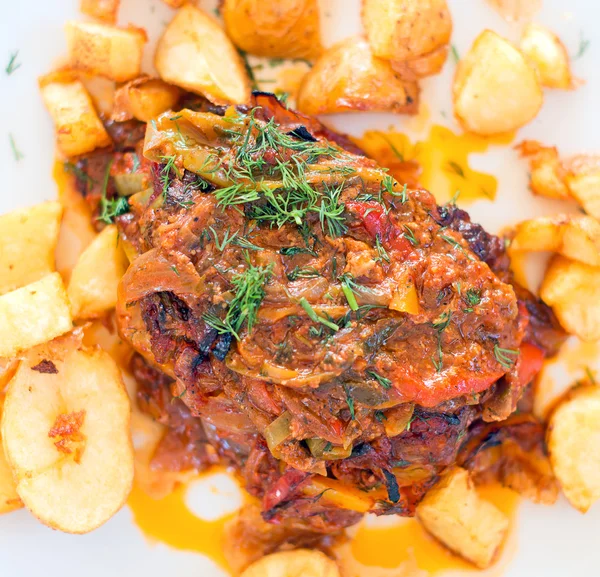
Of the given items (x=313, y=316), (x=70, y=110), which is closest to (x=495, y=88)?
(x=313, y=316)

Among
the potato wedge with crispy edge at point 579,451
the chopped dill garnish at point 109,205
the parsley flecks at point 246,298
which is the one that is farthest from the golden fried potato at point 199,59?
the potato wedge with crispy edge at point 579,451

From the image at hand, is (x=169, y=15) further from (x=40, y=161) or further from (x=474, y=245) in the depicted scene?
(x=474, y=245)

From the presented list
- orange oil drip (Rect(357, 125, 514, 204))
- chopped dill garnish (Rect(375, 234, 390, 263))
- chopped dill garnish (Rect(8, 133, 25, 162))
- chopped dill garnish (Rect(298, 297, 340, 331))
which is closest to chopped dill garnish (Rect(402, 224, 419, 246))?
chopped dill garnish (Rect(375, 234, 390, 263))

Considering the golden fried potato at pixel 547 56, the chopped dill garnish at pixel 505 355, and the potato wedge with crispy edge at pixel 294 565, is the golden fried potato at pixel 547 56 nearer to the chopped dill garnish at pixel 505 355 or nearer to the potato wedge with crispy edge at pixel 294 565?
the chopped dill garnish at pixel 505 355

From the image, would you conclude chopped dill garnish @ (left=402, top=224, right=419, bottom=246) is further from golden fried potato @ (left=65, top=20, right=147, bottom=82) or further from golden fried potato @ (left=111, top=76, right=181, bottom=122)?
golden fried potato @ (left=65, top=20, right=147, bottom=82)

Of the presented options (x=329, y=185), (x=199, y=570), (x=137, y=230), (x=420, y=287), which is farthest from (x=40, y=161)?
(x=199, y=570)

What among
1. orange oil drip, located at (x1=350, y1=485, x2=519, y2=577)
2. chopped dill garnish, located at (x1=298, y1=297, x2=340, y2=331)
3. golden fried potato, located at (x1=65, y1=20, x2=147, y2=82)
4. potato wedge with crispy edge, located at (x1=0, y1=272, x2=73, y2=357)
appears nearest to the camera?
chopped dill garnish, located at (x1=298, y1=297, x2=340, y2=331)
